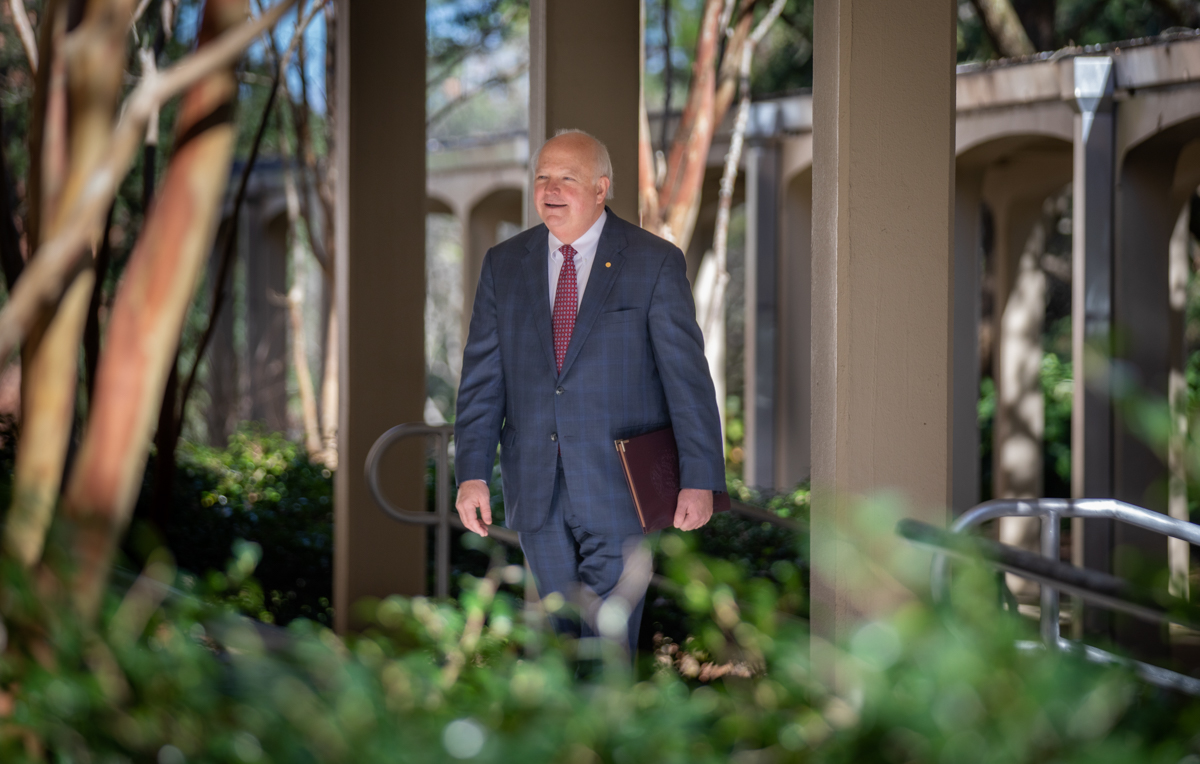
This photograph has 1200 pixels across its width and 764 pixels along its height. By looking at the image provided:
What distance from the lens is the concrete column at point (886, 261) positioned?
2564 millimetres

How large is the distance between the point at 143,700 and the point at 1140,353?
20.2 ft

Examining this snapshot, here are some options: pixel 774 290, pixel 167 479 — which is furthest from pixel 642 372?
pixel 774 290

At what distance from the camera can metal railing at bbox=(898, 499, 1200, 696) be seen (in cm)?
116

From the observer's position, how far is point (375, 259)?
4.21 metres

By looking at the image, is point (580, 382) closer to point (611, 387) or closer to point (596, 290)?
point (611, 387)

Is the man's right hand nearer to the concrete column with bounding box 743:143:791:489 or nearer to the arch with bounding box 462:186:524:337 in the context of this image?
the concrete column with bounding box 743:143:791:489

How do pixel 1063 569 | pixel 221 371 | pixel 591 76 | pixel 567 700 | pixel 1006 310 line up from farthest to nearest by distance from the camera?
pixel 221 371 < pixel 1006 310 < pixel 591 76 < pixel 1063 569 < pixel 567 700

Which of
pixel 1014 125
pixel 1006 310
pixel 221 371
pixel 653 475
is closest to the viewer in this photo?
pixel 653 475

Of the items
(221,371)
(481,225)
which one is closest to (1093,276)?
(481,225)

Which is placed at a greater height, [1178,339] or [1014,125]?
[1014,125]

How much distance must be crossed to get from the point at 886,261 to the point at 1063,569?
3.81 feet

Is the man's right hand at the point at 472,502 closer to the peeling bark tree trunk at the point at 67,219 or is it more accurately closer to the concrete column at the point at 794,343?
the peeling bark tree trunk at the point at 67,219

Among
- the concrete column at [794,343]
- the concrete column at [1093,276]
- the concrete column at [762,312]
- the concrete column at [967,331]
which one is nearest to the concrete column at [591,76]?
the concrete column at [1093,276]

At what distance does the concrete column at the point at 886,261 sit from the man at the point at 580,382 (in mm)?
398
